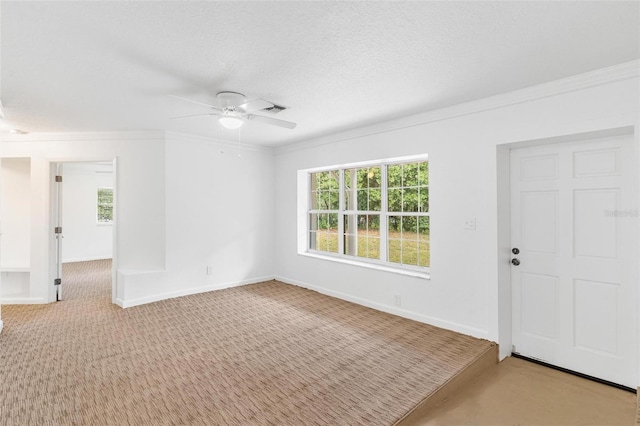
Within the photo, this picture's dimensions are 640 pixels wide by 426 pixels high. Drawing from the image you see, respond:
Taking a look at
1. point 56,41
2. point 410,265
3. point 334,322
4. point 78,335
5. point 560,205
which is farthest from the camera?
point 410,265

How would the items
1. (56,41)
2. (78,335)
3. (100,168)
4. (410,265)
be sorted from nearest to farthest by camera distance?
(56,41) < (78,335) < (410,265) < (100,168)

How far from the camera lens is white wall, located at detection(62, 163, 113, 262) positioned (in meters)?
7.75

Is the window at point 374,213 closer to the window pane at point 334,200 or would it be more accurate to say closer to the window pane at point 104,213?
the window pane at point 334,200

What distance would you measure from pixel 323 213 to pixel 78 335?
3517 millimetres

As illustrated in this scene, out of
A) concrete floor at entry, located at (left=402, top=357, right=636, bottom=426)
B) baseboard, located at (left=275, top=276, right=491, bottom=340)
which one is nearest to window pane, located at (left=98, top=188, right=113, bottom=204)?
baseboard, located at (left=275, top=276, right=491, bottom=340)

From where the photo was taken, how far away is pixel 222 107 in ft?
9.54

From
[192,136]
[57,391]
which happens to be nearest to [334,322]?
[57,391]

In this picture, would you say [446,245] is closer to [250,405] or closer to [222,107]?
[250,405]

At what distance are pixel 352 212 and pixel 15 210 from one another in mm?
5258

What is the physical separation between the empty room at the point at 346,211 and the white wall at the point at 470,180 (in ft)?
0.07

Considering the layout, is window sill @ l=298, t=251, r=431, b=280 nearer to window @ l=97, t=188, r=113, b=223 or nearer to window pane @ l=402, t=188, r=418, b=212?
window pane @ l=402, t=188, r=418, b=212

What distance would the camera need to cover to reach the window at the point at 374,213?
392 centimetres

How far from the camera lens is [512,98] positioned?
9.52ft

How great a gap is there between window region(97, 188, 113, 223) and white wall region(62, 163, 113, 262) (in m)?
0.11
